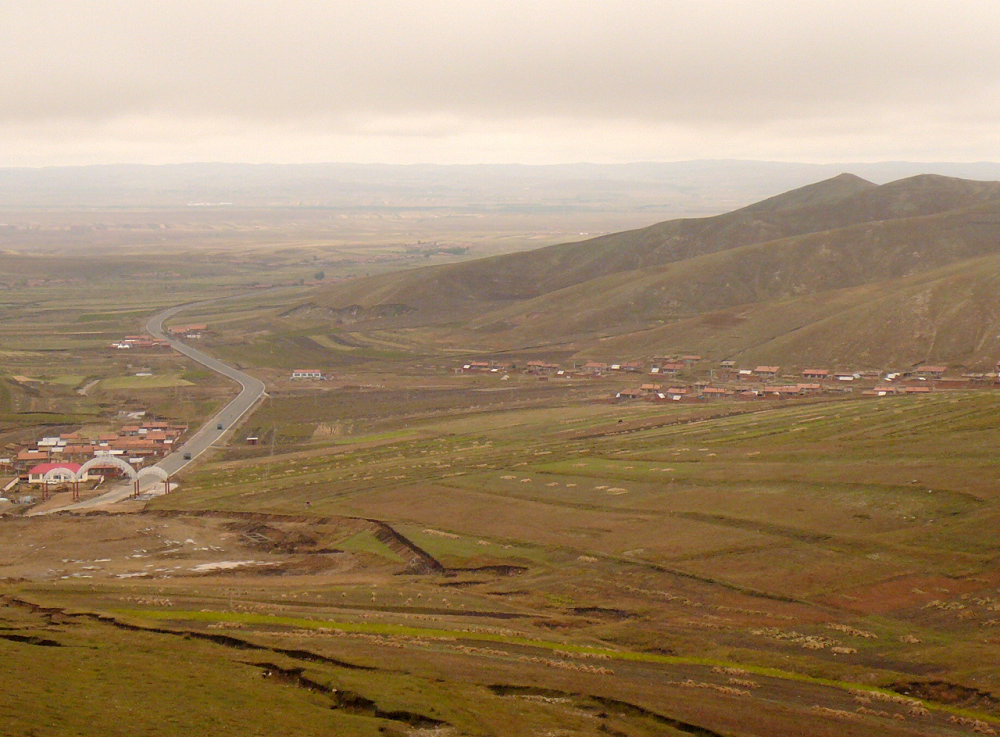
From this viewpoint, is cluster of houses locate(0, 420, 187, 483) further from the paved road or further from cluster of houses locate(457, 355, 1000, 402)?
cluster of houses locate(457, 355, 1000, 402)

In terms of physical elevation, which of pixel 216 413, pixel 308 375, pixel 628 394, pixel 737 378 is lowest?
pixel 216 413

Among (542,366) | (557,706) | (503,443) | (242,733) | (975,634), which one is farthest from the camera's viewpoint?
(542,366)

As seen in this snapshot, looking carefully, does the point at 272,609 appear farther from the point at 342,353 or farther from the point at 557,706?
the point at 342,353

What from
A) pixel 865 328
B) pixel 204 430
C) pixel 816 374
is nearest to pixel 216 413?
pixel 204 430

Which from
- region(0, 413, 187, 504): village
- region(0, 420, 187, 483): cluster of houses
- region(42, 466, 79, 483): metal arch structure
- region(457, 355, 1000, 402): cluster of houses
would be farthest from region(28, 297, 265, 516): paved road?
region(457, 355, 1000, 402): cluster of houses

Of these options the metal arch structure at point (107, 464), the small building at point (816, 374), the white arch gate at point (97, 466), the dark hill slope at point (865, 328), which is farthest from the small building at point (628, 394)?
the metal arch structure at point (107, 464)

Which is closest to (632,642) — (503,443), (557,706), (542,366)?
(557,706)

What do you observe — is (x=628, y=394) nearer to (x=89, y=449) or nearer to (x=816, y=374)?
(x=816, y=374)

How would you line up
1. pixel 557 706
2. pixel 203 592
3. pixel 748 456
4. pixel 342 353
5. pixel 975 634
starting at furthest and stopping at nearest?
pixel 342 353 → pixel 748 456 → pixel 203 592 → pixel 975 634 → pixel 557 706
